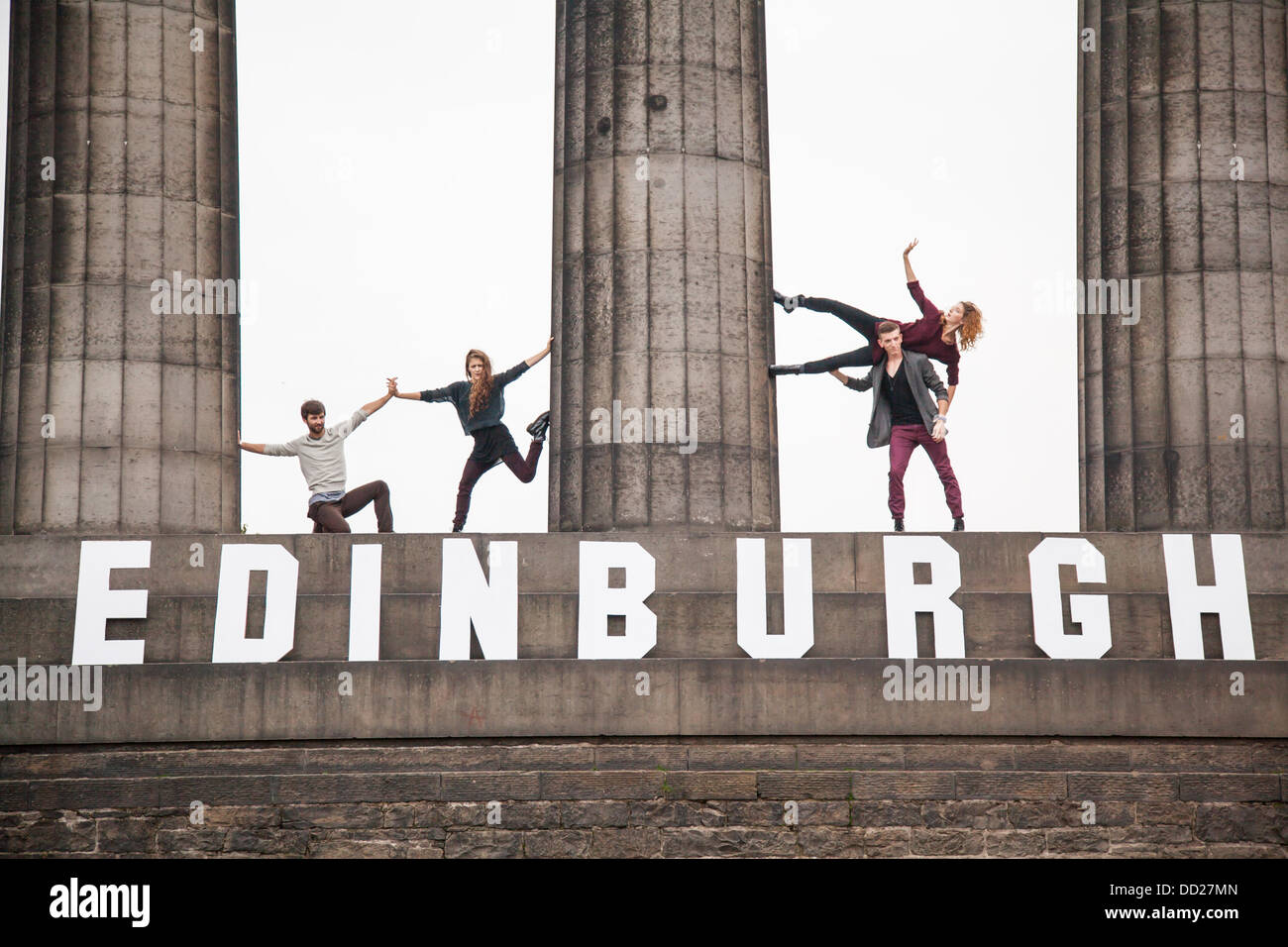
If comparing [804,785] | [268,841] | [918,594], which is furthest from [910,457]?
[268,841]

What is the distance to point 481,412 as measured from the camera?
1009 inches

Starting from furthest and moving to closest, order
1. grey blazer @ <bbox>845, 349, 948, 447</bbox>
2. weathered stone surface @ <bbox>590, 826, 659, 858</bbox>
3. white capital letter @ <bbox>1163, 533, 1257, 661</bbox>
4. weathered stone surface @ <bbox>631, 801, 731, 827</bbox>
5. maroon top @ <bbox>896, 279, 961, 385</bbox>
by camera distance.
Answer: maroon top @ <bbox>896, 279, 961, 385</bbox>
grey blazer @ <bbox>845, 349, 948, 447</bbox>
white capital letter @ <bbox>1163, 533, 1257, 661</bbox>
weathered stone surface @ <bbox>631, 801, 731, 827</bbox>
weathered stone surface @ <bbox>590, 826, 659, 858</bbox>

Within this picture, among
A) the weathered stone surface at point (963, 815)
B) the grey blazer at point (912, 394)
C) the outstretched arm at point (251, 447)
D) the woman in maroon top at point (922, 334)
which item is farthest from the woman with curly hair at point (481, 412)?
the weathered stone surface at point (963, 815)

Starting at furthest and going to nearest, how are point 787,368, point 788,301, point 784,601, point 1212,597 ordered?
point 788,301 → point 787,368 → point 1212,597 → point 784,601

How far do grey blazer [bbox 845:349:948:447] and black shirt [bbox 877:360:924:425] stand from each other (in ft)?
0.15

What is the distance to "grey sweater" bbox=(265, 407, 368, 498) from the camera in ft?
79.1

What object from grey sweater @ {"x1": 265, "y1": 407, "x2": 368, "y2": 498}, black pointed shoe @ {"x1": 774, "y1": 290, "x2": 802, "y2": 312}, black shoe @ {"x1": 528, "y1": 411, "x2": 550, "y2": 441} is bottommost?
grey sweater @ {"x1": 265, "y1": 407, "x2": 368, "y2": 498}

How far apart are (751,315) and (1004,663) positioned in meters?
6.34

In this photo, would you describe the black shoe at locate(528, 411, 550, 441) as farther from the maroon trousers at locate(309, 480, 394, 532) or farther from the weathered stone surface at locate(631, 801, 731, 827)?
the weathered stone surface at locate(631, 801, 731, 827)

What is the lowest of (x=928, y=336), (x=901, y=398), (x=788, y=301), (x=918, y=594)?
(x=918, y=594)

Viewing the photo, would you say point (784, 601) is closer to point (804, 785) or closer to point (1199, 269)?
point (804, 785)

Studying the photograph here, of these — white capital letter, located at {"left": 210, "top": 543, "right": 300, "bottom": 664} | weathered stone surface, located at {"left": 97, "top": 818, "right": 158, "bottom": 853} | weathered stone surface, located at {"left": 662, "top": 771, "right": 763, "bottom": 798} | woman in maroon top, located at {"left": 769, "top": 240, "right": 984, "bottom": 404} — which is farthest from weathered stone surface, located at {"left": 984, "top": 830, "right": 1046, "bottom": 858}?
weathered stone surface, located at {"left": 97, "top": 818, "right": 158, "bottom": 853}

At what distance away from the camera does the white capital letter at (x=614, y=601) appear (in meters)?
21.8

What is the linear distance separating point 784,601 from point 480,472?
566 cm
